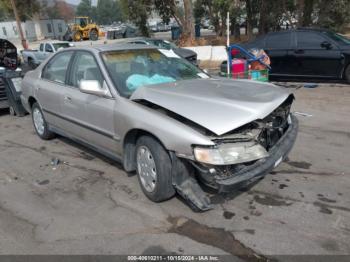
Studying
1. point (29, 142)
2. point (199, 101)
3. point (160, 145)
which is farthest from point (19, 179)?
point (199, 101)

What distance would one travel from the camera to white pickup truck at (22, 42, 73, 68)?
56.5 feet

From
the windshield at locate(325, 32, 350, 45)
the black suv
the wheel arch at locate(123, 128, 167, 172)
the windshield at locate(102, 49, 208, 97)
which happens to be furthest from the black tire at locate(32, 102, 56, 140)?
the windshield at locate(325, 32, 350, 45)

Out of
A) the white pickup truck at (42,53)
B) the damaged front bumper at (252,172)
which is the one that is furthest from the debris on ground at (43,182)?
the white pickup truck at (42,53)

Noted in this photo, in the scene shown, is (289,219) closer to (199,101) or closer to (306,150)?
(199,101)

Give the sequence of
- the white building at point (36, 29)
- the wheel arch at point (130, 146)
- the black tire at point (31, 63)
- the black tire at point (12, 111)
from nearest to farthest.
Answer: the wheel arch at point (130, 146), the black tire at point (12, 111), the black tire at point (31, 63), the white building at point (36, 29)

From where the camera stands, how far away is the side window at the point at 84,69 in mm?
4004

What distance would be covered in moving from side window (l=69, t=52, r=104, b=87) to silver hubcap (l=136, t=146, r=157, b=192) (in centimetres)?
104

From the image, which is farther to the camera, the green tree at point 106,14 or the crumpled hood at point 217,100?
the green tree at point 106,14

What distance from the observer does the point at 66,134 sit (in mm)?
4828

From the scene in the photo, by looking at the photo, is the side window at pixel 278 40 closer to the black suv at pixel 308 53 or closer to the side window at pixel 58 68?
the black suv at pixel 308 53

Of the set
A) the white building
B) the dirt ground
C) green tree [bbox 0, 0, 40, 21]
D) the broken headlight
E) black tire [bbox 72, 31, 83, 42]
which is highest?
green tree [bbox 0, 0, 40, 21]

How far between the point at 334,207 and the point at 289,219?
52cm

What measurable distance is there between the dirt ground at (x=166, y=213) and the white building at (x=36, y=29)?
4642cm

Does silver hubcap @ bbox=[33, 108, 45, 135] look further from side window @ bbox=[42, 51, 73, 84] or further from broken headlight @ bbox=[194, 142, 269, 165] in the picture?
broken headlight @ bbox=[194, 142, 269, 165]
